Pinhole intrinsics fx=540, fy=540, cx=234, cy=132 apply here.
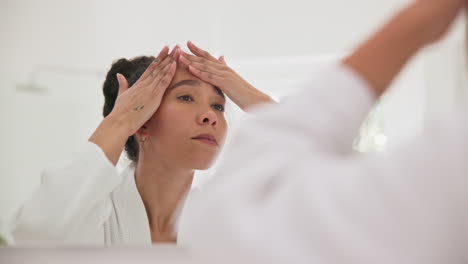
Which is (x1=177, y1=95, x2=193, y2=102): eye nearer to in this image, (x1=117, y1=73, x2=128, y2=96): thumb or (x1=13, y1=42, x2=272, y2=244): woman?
(x1=13, y1=42, x2=272, y2=244): woman

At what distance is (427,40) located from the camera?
33 cm

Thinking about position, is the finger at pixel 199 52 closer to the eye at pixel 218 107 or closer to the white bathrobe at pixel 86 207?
the eye at pixel 218 107

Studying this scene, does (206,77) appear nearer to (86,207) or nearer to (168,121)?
(168,121)

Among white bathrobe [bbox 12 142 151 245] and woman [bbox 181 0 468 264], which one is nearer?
woman [bbox 181 0 468 264]

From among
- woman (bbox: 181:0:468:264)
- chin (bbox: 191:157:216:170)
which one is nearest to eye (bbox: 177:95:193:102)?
chin (bbox: 191:157:216:170)

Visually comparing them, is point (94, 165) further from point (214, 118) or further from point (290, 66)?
point (290, 66)

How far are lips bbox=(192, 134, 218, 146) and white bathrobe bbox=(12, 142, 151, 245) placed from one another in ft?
0.44

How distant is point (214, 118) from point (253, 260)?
2.16 ft

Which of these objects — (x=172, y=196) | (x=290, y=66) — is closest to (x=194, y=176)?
(x=172, y=196)

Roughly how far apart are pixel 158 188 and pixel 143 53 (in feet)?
0.83

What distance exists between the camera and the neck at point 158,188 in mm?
974

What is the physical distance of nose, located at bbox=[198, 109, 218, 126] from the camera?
37.3 inches

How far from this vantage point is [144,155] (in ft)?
3.22

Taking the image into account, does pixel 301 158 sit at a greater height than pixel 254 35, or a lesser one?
lesser
